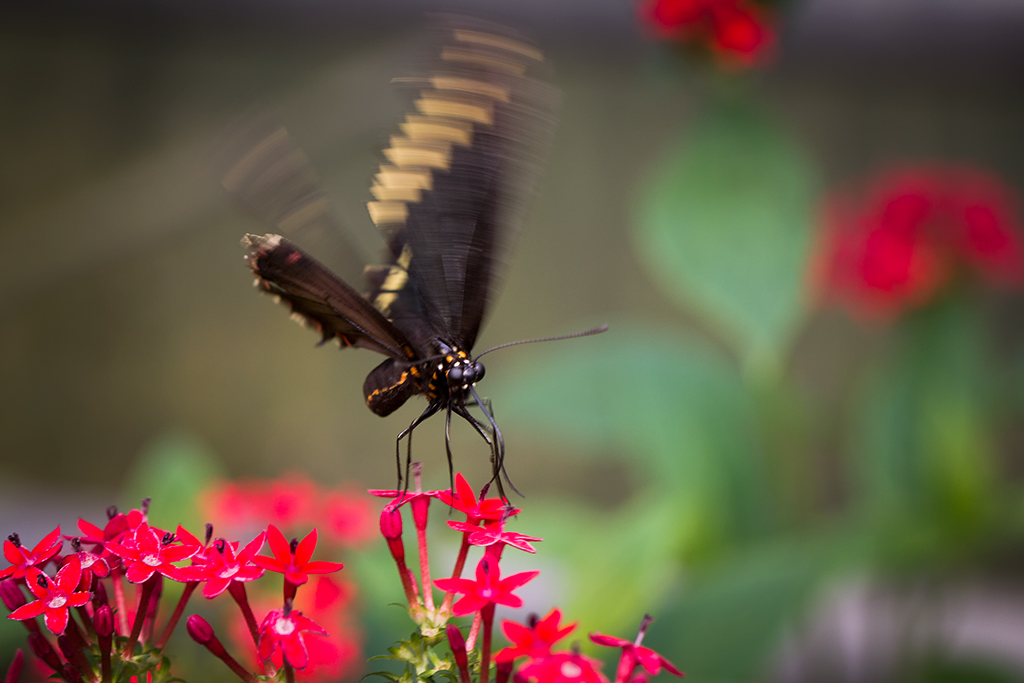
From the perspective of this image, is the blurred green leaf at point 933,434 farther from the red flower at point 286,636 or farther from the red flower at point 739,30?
the red flower at point 286,636

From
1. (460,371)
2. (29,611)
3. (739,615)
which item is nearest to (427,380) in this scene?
(460,371)

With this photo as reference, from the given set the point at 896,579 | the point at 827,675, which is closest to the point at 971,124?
the point at 896,579

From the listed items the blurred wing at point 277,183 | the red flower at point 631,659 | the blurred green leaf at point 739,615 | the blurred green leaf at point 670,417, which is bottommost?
the blurred green leaf at point 739,615

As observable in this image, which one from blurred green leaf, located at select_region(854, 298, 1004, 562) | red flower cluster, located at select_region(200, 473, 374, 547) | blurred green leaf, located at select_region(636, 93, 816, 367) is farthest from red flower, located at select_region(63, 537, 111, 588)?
blurred green leaf, located at select_region(854, 298, 1004, 562)

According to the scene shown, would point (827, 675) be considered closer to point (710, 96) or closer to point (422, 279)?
point (710, 96)

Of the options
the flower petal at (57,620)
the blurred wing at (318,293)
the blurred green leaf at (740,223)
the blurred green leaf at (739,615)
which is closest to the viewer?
the flower petal at (57,620)

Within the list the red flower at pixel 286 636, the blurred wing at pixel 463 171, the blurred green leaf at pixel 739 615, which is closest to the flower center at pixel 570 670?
the red flower at pixel 286 636

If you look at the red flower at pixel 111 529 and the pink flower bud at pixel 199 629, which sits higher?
the red flower at pixel 111 529

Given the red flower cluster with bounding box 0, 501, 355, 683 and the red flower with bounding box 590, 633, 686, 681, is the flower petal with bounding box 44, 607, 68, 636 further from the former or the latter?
the red flower with bounding box 590, 633, 686, 681
